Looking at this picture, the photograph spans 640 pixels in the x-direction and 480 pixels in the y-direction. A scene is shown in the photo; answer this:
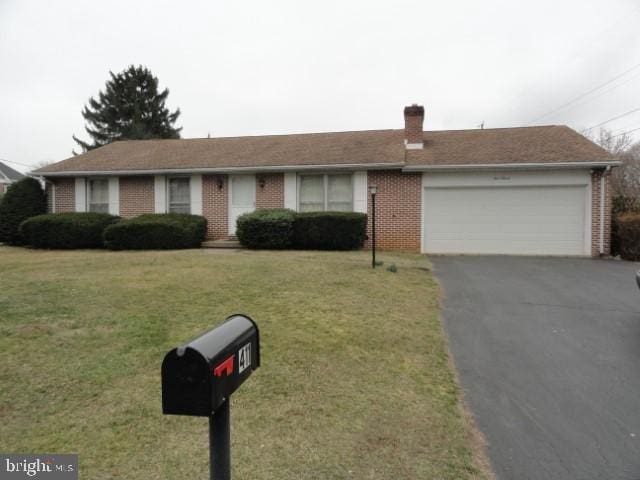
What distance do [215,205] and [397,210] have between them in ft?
20.0

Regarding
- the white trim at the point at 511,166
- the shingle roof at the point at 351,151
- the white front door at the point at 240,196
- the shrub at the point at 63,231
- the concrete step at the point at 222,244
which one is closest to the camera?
the white trim at the point at 511,166

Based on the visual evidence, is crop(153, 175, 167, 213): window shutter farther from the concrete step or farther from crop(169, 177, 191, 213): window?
the concrete step

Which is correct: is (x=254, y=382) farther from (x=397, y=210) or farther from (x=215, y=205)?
(x=215, y=205)

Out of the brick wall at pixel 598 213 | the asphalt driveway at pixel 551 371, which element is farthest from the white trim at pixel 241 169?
the asphalt driveway at pixel 551 371

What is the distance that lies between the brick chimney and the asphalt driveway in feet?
23.6

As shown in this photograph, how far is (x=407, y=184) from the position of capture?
1201 centimetres

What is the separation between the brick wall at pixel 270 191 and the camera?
12906mm

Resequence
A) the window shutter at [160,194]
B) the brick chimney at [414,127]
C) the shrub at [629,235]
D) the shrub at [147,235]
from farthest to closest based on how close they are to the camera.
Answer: the window shutter at [160,194] < the brick chimney at [414,127] < the shrub at [147,235] < the shrub at [629,235]

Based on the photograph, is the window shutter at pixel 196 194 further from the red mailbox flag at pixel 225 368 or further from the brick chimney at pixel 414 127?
the red mailbox flag at pixel 225 368

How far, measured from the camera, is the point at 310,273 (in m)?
7.37

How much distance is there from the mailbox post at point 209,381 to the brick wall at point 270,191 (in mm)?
11609

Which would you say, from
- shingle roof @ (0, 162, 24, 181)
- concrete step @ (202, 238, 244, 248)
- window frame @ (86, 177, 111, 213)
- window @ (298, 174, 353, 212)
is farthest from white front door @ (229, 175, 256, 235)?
shingle roof @ (0, 162, 24, 181)

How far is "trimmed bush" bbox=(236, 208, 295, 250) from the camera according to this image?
11.6 m

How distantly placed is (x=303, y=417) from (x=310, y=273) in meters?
4.64
